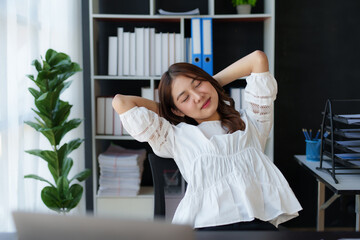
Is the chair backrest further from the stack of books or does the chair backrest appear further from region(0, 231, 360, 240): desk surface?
the stack of books

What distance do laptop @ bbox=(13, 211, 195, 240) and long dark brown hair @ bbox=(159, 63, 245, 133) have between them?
38.6 inches

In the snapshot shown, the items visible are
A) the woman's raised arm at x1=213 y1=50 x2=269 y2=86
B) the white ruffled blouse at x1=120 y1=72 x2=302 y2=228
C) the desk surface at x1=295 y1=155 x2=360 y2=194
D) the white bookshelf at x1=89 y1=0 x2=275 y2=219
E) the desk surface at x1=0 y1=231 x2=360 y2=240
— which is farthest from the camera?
the white bookshelf at x1=89 y1=0 x2=275 y2=219

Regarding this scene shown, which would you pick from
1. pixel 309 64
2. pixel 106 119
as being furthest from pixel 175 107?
pixel 309 64

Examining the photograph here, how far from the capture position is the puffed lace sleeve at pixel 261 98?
1.59 meters

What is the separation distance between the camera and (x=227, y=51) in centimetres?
312

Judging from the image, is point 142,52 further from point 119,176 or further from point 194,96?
point 194,96

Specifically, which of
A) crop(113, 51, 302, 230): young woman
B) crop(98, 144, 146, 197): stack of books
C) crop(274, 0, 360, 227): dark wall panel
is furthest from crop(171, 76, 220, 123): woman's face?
crop(274, 0, 360, 227): dark wall panel

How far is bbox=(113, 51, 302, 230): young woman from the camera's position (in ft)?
4.62

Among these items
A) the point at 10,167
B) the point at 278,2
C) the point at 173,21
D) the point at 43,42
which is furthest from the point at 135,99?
the point at 278,2

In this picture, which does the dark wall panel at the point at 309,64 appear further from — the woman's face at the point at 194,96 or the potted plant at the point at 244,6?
the woman's face at the point at 194,96

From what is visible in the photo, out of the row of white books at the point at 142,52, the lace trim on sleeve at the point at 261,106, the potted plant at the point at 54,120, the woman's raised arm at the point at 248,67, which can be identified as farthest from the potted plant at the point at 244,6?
the lace trim on sleeve at the point at 261,106

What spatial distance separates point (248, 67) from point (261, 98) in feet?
0.48

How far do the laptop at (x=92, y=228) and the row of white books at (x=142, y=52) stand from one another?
2201mm

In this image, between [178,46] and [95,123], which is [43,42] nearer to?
[95,123]
